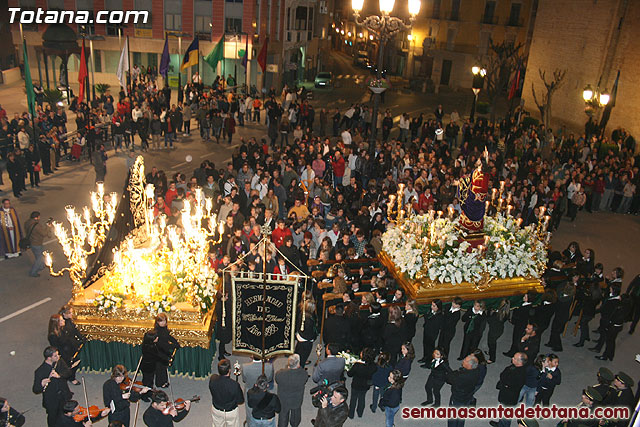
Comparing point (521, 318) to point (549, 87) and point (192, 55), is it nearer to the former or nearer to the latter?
point (192, 55)

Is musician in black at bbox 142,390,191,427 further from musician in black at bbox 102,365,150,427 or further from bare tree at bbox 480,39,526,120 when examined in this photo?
bare tree at bbox 480,39,526,120

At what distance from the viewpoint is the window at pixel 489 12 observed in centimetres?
4518

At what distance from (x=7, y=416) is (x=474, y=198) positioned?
9.64 meters

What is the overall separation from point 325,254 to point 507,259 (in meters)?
4.03

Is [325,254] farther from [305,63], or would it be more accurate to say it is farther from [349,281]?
[305,63]

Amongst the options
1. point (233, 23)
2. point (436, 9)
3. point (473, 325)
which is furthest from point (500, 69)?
point (473, 325)

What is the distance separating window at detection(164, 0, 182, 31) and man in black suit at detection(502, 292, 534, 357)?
32.7 metres

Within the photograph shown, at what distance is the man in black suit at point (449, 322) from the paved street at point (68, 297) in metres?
0.72

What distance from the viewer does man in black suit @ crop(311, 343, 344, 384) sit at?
8602mm

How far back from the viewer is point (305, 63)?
47.0m

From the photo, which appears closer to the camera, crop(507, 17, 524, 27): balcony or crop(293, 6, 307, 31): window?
crop(293, 6, 307, 31): window

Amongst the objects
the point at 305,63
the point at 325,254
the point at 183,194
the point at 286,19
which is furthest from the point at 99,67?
the point at 325,254

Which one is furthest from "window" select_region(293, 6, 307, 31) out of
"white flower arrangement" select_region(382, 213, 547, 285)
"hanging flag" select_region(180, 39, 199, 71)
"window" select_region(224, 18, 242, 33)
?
"white flower arrangement" select_region(382, 213, 547, 285)

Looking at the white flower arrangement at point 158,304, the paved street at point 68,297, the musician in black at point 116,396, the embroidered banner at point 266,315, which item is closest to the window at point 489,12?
the paved street at point 68,297
